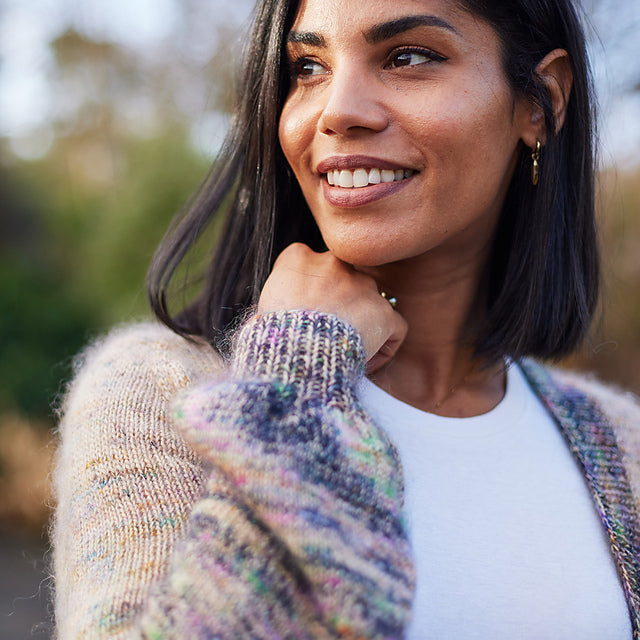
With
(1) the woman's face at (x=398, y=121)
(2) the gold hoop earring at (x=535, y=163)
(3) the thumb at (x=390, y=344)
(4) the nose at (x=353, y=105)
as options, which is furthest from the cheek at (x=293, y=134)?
(2) the gold hoop earring at (x=535, y=163)

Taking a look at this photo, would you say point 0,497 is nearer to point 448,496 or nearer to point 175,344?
point 175,344

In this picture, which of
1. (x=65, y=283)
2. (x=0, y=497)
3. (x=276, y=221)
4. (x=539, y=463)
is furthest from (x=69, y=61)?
(x=539, y=463)

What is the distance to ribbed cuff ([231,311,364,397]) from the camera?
4.44ft

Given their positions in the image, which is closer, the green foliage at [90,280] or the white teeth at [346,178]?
the white teeth at [346,178]

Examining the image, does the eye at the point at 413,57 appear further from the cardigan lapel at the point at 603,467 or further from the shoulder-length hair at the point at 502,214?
the cardigan lapel at the point at 603,467

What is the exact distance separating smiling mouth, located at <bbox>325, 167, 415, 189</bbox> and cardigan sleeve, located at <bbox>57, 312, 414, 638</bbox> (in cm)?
52

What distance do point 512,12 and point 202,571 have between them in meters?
1.63

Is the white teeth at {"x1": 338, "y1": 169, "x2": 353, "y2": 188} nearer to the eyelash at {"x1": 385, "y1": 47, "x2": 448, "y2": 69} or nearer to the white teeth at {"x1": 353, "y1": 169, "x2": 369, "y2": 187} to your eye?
the white teeth at {"x1": 353, "y1": 169, "x2": 369, "y2": 187}

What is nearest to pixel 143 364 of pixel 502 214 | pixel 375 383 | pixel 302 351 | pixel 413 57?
pixel 302 351

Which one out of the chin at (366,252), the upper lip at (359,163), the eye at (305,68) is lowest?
the chin at (366,252)

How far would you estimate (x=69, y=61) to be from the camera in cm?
1188

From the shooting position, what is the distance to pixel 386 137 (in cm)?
165

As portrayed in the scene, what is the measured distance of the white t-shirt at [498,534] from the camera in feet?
4.92

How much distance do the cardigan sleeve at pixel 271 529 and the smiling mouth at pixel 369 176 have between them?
0.52m
